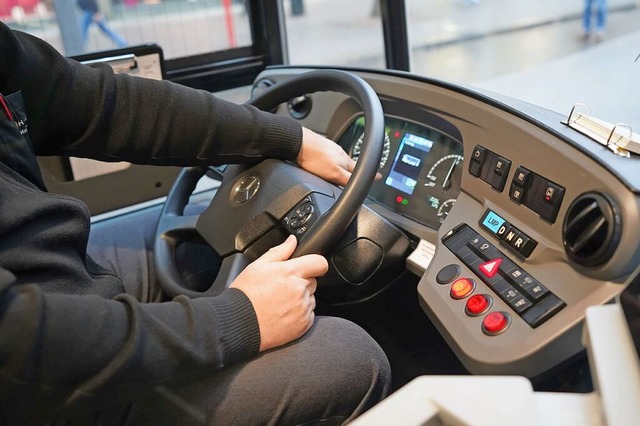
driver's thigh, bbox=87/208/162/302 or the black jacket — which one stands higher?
the black jacket

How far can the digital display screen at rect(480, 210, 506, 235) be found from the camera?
0.94 meters

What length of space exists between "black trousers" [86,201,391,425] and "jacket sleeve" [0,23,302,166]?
1.20 feet

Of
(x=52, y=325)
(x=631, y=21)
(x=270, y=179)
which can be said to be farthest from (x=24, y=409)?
(x=631, y=21)

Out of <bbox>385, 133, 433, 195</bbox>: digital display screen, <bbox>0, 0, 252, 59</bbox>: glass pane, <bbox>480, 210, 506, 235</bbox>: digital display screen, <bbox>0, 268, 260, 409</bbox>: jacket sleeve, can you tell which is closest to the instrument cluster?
<bbox>385, 133, 433, 195</bbox>: digital display screen

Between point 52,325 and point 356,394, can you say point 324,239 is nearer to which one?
point 356,394

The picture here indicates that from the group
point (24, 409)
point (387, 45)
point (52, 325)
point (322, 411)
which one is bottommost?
point (322, 411)

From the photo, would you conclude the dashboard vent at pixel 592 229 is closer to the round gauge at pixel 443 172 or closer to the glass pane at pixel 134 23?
the round gauge at pixel 443 172

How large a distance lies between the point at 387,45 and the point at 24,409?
1495 millimetres

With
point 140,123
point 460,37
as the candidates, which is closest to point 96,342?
point 140,123

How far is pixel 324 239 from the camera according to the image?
0.90 meters

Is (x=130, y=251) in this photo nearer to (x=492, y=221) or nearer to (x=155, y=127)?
(x=155, y=127)

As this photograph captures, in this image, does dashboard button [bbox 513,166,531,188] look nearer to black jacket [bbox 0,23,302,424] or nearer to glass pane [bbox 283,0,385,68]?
black jacket [bbox 0,23,302,424]

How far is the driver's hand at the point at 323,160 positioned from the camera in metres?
1.10

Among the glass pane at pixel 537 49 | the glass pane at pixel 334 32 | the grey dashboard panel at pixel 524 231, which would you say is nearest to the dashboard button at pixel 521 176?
the grey dashboard panel at pixel 524 231
